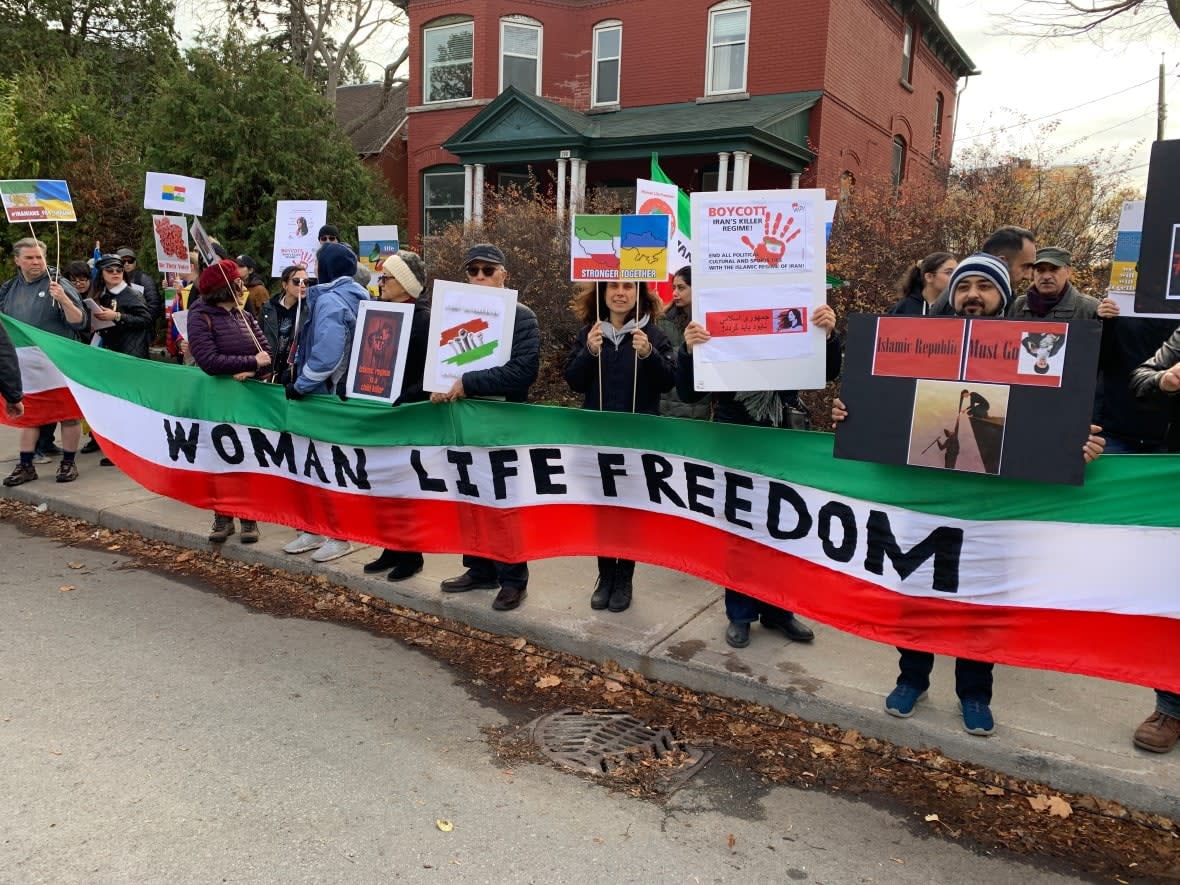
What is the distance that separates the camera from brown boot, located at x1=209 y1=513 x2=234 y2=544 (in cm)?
638

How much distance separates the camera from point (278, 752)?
12.1 ft

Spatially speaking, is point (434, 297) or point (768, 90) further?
point (768, 90)

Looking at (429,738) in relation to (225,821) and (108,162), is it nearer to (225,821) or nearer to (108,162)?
(225,821)

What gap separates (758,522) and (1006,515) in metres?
1.15

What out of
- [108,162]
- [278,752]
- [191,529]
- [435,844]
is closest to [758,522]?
[435,844]

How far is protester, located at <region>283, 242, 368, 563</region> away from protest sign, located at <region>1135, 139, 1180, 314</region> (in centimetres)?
442

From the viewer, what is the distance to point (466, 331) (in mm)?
5117

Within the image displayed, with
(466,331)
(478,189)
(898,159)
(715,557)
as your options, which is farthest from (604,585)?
(898,159)

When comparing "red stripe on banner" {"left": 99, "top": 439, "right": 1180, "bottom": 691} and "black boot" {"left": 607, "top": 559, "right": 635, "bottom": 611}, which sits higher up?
"red stripe on banner" {"left": 99, "top": 439, "right": 1180, "bottom": 691}

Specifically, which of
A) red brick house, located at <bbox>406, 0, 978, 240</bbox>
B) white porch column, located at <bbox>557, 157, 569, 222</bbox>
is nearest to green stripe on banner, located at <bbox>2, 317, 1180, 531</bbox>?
white porch column, located at <bbox>557, 157, 569, 222</bbox>

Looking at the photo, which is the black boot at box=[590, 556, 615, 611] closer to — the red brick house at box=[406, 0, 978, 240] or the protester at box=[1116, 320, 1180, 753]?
the protester at box=[1116, 320, 1180, 753]

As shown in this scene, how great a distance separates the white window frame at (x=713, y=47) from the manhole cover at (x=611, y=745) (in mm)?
18604

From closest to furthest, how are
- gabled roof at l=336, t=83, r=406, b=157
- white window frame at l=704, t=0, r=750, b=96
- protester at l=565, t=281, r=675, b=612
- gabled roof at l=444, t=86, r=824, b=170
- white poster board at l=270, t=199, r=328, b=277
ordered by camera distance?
protester at l=565, t=281, r=675, b=612, white poster board at l=270, t=199, r=328, b=277, gabled roof at l=444, t=86, r=824, b=170, white window frame at l=704, t=0, r=750, b=96, gabled roof at l=336, t=83, r=406, b=157

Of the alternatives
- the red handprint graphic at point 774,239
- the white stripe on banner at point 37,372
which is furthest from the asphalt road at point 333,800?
the white stripe on banner at point 37,372
